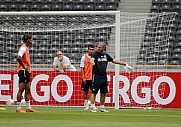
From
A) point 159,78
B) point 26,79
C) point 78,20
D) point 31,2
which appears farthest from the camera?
point 31,2

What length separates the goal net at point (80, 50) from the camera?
21.2 meters

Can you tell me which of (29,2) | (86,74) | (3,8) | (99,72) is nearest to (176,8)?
(29,2)

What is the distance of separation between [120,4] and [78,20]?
9664 mm

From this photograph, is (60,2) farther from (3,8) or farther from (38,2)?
(3,8)

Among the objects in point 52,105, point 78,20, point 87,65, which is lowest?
point 52,105

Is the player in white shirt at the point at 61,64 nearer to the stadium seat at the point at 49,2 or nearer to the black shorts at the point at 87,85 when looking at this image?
the black shorts at the point at 87,85

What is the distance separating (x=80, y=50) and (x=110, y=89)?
2.22 m

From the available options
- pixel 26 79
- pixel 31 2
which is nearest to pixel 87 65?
pixel 26 79

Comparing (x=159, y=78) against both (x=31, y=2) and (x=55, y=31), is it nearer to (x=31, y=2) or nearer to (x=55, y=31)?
(x=55, y=31)

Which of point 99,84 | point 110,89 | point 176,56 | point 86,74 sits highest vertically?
point 176,56

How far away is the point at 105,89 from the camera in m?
17.9

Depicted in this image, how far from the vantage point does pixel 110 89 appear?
21.5 meters

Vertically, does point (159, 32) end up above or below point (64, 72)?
above

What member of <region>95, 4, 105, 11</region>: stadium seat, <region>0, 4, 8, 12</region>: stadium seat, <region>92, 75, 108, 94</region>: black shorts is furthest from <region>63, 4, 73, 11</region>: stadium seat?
<region>92, 75, 108, 94</region>: black shorts
